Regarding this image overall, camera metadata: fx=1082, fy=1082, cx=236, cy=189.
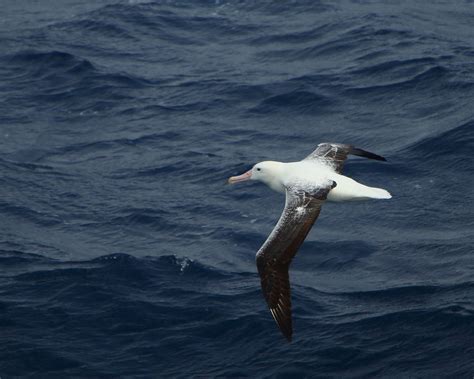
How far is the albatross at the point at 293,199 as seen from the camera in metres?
13.8

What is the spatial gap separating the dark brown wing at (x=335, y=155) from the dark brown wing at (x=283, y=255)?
2073 mm

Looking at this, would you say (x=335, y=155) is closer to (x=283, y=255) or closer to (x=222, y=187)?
(x=283, y=255)

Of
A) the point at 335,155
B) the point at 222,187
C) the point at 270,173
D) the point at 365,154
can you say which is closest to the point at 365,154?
the point at 365,154

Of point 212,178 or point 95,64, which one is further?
point 95,64

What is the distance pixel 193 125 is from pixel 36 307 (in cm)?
789

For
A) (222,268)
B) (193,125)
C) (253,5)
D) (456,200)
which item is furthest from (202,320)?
(253,5)

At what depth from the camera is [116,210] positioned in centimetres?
1998

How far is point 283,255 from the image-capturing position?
14023 mm

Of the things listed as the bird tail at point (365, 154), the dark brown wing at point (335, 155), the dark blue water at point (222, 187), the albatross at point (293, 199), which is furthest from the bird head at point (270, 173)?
the dark blue water at point (222, 187)

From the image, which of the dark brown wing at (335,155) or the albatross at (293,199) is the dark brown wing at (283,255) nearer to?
the albatross at (293,199)

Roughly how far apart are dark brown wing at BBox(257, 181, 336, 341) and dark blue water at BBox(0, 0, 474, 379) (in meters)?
1.44

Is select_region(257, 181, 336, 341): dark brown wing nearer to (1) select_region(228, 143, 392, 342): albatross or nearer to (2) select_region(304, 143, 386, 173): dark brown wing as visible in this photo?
(1) select_region(228, 143, 392, 342): albatross

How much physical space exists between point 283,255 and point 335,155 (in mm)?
3690

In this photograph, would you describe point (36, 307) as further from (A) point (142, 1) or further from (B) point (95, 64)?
(A) point (142, 1)
